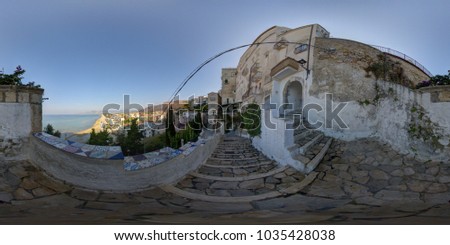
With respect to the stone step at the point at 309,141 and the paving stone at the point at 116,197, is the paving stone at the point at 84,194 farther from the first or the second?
the stone step at the point at 309,141

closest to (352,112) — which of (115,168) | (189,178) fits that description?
(189,178)

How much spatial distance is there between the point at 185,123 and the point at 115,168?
397 cm

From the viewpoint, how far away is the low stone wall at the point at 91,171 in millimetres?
2604

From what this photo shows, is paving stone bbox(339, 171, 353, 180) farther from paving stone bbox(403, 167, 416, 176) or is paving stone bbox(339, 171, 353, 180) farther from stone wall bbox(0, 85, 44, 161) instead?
stone wall bbox(0, 85, 44, 161)

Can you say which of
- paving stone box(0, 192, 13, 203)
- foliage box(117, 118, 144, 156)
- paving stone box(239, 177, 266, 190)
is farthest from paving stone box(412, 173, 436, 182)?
paving stone box(0, 192, 13, 203)

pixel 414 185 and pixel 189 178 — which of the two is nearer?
pixel 414 185

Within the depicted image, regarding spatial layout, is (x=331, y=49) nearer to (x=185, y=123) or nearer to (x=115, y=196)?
(x=185, y=123)

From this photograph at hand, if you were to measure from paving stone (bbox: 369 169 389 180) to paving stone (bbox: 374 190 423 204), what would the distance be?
0.37 meters

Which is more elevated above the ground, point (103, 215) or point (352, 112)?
point (352, 112)

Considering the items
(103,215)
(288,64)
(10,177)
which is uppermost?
(288,64)

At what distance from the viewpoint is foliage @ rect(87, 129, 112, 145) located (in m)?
2.92

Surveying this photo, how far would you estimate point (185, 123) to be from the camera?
21.5ft
